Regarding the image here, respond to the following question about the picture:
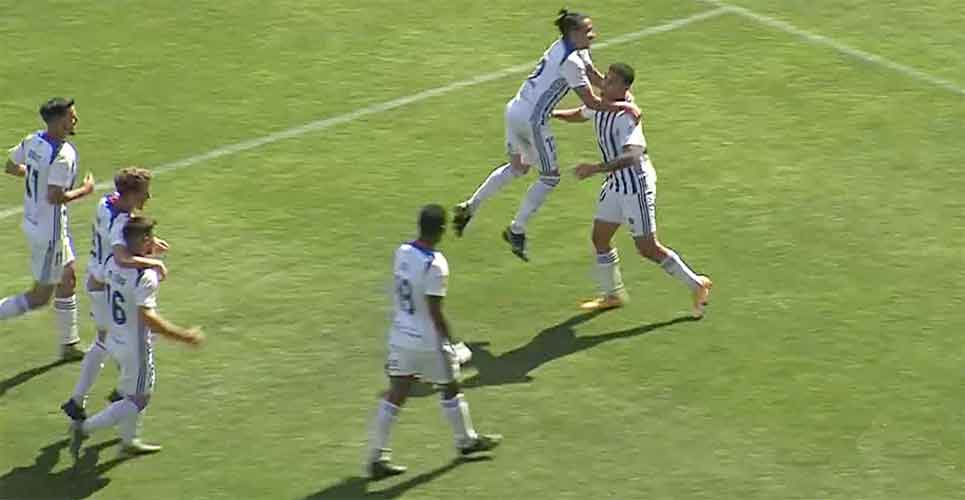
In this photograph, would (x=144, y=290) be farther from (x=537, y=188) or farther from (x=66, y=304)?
(x=537, y=188)

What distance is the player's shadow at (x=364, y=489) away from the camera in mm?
12875

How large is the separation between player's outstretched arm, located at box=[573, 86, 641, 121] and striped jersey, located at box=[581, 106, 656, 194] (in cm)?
3

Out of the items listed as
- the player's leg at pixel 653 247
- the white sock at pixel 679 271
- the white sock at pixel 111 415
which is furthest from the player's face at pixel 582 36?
the white sock at pixel 111 415

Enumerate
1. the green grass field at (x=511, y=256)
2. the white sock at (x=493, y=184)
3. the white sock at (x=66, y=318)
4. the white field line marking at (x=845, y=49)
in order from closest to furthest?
the green grass field at (x=511, y=256) → the white sock at (x=66, y=318) → the white sock at (x=493, y=184) → the white field line marking at (x=845, y=49)

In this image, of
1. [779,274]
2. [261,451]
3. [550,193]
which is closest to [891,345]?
[779,274]

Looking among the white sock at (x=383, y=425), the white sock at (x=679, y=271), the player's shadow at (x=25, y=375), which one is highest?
the white sock at (x=679, y=271)

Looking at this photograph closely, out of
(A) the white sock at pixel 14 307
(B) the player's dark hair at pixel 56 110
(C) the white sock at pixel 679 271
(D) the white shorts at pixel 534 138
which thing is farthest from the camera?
(D) the white shorts at pixel 534 138

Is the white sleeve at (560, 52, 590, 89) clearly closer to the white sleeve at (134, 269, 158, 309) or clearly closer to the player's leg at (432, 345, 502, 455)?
the player's leg at (432, 345, 502, 455)

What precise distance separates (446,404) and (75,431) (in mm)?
2653

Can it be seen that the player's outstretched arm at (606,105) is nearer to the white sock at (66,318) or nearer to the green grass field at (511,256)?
the green grass field at (511,256)

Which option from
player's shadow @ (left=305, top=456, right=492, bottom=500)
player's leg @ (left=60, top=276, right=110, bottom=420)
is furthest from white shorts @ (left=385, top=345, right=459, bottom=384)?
player's leg @ (left=60, top=276, right=110, bottom=420)

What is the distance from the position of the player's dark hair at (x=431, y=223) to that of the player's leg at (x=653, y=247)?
2.86m

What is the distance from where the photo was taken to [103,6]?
22109 mm

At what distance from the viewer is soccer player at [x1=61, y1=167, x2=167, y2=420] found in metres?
12.9
